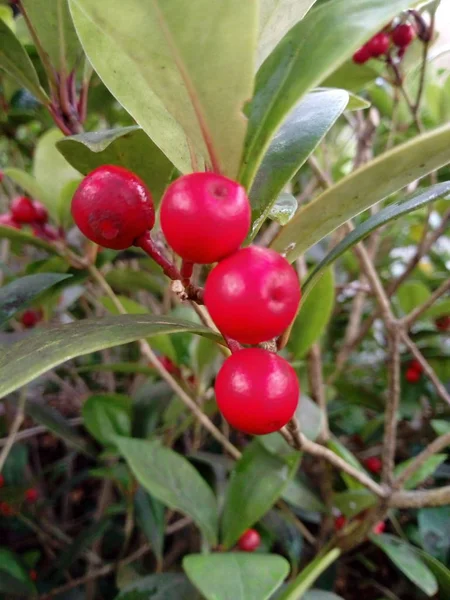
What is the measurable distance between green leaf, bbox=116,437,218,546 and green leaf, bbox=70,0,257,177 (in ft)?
1.67

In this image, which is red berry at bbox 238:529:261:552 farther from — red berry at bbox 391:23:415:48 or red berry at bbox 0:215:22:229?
red berry at bbox 391:23:415:48

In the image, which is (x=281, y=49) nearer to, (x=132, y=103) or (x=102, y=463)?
(x=132, y=103)

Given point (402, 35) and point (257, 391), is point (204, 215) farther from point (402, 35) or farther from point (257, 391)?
point (402, 35)

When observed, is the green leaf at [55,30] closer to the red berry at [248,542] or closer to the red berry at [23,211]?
the red berry at [23,211]

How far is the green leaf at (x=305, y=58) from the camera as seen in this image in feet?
0.95

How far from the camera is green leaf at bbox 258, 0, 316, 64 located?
42 cm

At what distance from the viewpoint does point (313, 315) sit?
0.76 m

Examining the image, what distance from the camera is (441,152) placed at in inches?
13.3

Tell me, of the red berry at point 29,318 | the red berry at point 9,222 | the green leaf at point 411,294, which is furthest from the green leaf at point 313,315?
the red berry at point 29,318

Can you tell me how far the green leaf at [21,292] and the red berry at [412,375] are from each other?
3.13ft

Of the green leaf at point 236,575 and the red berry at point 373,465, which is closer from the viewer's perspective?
the green leaf at point 236,575

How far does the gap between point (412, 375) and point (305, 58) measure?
1084 mm

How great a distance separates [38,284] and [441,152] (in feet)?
1.55

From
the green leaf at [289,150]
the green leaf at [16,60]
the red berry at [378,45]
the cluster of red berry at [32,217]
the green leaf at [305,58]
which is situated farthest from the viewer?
the red berry at [378,45]
